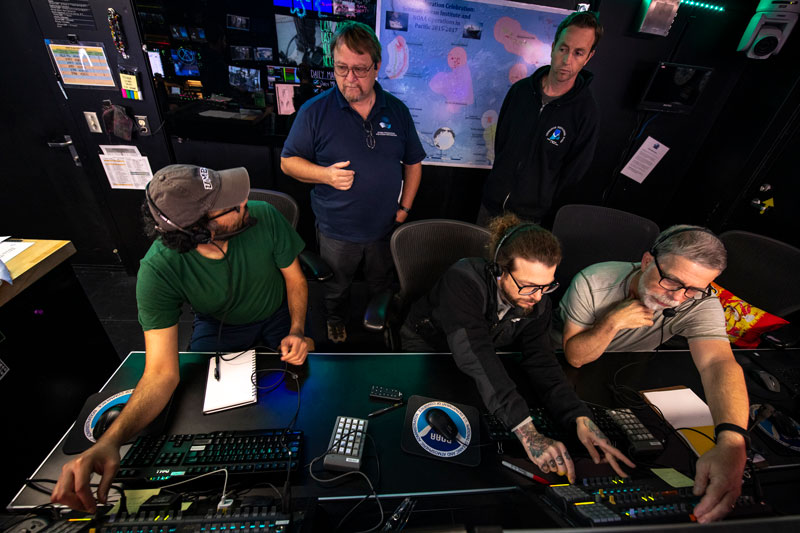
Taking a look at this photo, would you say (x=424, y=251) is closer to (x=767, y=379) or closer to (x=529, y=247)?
(x=529, y=247)

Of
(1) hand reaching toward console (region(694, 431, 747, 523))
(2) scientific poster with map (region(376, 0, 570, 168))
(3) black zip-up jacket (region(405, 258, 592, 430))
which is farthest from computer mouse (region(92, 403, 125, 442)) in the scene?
(2) scientific poster with map (region(376, 0, 570, 168))

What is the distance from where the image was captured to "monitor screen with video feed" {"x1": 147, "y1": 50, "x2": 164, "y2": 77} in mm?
2131

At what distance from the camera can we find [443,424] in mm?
988

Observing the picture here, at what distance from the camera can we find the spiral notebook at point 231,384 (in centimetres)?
103

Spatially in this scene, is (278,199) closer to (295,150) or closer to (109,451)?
(295,150)

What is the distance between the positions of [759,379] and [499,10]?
8.37 ft

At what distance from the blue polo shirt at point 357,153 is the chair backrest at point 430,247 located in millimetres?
457

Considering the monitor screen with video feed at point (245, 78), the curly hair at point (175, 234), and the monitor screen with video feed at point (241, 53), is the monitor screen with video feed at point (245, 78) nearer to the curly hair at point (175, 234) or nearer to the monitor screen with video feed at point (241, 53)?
the monitor screen with video feed at point (241, 53)

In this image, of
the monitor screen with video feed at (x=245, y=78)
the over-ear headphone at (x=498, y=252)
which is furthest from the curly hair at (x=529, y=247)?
the monitor screen with video feed at (x=245, y=78)

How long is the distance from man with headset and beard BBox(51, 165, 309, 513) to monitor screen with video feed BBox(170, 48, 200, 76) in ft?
5.01

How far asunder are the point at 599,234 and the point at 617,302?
1.89 feet

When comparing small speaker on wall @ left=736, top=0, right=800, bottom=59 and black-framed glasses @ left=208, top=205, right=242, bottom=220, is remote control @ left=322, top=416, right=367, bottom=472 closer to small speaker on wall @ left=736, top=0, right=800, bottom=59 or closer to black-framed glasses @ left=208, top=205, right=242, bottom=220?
black-framed glasses @ left=208, top=205, right=242, bottom=220

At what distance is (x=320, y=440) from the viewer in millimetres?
959

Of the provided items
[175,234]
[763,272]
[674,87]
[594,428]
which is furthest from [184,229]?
[674,87]
